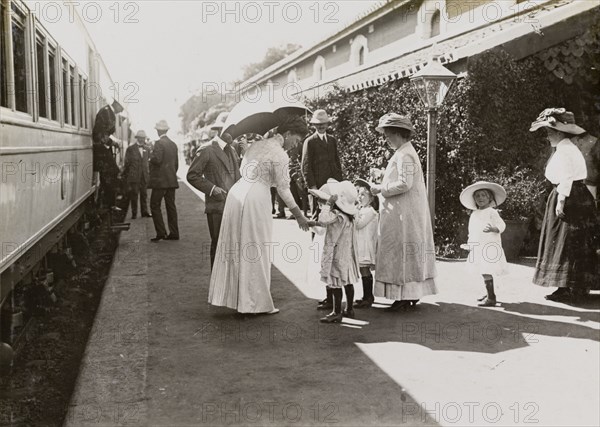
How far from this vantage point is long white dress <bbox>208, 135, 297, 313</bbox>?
20.4 feet

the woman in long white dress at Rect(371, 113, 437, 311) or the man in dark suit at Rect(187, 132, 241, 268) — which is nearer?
the woman in long white dress at Rect(371, 113, 437, 311)

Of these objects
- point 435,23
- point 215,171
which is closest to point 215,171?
point 215,171

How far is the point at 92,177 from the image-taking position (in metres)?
12.2

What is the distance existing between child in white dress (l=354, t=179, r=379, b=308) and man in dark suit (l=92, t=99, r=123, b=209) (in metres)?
6.71

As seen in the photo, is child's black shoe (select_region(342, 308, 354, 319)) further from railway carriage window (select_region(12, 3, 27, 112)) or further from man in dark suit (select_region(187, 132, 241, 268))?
railway carriage window (select_region(12, 3, 27, 112))

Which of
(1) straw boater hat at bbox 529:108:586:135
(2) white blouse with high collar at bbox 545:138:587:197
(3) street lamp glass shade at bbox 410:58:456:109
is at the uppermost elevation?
(3) street lamp glass shade at bbox 410:58:456:109

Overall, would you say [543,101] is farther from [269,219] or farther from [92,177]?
[92,177]

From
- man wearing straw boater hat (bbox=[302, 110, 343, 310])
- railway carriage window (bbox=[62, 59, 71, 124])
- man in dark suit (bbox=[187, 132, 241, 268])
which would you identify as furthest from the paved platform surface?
man wearing straw boater hat (bbox=[302, 110, 343, 310])

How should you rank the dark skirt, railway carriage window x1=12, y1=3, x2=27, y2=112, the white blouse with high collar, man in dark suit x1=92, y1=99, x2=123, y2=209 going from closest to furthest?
railway carriage window x1=12, y1=3, x2=27, y2=112 → the white blouse with high collar → the dark skirt → man in dark suit x1=92, y1=99, x2=123, y2=209

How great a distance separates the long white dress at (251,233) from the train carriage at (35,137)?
1.64 metres

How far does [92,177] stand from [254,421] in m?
9.14

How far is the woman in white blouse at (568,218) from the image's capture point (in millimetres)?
6797

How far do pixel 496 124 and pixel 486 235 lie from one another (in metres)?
3.06

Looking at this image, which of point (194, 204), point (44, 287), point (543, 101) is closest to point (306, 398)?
point (44, 287)
